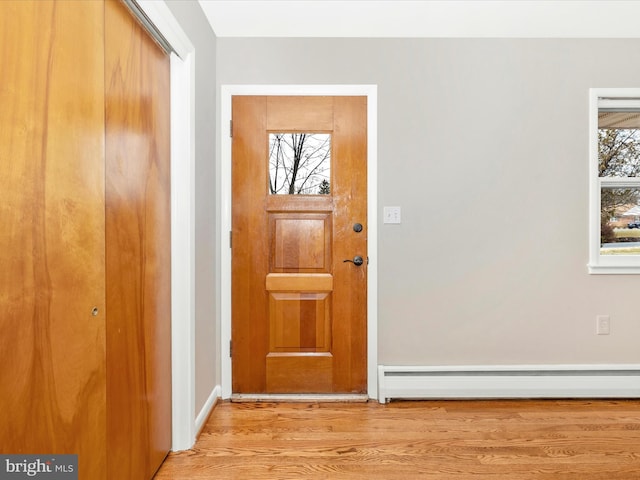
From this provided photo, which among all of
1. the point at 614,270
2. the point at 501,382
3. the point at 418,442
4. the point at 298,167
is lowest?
the point at 418,442

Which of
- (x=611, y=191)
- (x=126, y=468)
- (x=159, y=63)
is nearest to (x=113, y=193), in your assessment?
(x=159, y=63)

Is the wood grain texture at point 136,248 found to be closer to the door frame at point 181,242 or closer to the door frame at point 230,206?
the door frame at point 181,242

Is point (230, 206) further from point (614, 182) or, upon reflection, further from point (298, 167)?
point (614, 182)

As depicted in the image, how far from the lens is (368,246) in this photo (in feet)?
8.06

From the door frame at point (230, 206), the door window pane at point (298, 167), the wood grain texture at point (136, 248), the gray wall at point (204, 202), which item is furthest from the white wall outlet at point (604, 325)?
the wood grain texture at point (136, 248)

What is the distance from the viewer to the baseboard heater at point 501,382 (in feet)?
7.86

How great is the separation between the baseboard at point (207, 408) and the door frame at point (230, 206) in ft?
0.12

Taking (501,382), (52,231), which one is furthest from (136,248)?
(501,382)

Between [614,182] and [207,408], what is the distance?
2858 mm

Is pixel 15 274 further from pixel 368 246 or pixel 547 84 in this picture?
pixel 547 84

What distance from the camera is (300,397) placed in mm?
2445

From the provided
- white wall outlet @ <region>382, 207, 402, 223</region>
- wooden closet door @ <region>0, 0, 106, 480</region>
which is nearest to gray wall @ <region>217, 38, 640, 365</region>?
white wall outlet @ <region>382, 207, 402, 223</region>

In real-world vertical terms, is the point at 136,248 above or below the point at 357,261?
above

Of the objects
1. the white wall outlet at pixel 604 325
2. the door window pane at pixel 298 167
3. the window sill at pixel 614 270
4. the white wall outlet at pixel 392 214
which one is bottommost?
the white wall outlet at pixel 604 325
